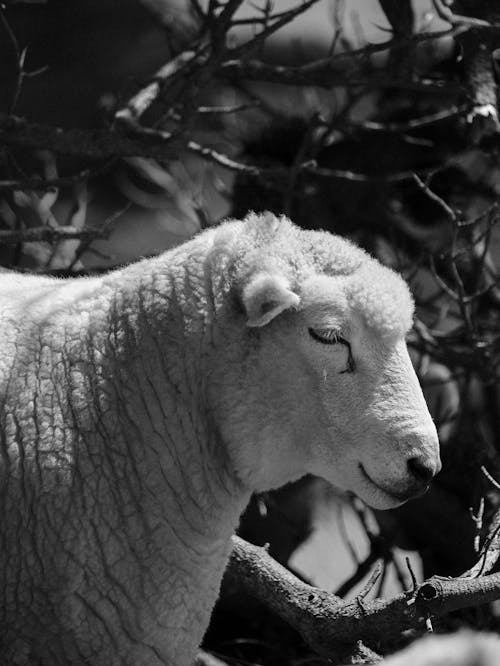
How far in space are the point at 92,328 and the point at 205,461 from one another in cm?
43

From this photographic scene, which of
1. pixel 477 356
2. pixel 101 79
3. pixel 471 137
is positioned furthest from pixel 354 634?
pixel 101 79

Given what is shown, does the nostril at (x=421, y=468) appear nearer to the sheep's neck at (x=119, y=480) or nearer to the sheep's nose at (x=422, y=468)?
the sheep's nose at (x=422, y=468)

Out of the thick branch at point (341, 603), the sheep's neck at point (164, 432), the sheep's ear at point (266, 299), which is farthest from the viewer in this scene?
the thick branch at point (341, 603)

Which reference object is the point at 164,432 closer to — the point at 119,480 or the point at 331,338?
the point at 119,480

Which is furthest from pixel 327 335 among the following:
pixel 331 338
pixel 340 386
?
pixel 340 386

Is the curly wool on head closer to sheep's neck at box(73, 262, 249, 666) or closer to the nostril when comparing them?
sheep's neck at box(73, 262, 249, 666)

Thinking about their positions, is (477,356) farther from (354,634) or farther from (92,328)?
(92,328)

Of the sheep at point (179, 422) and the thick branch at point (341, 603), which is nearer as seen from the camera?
the sheep at point (179, 422)

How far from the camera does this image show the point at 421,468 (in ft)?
8.42

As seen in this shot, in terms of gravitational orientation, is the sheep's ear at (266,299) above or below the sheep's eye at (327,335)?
above

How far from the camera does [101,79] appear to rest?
30.5 feet

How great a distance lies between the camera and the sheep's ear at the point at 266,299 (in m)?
2.54

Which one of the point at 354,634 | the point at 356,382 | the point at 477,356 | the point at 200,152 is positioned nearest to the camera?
the point at 356,382

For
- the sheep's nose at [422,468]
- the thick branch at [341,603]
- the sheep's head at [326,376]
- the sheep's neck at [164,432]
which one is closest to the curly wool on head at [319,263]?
the sheep's head at [326,376]
